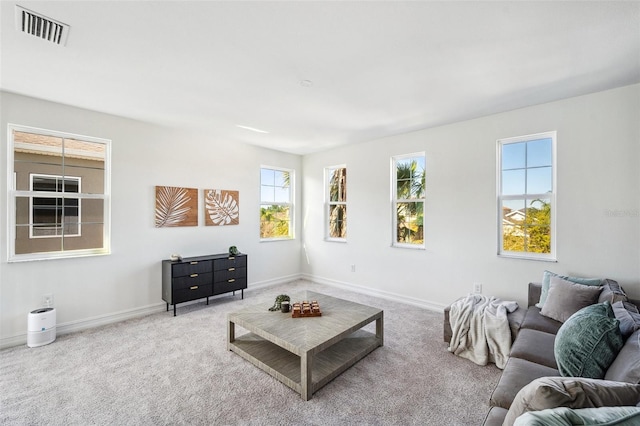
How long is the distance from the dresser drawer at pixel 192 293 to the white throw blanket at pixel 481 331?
10.5 ft

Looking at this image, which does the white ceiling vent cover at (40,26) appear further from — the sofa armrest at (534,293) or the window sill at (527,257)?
the window sill at (527,257)

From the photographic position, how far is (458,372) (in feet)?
7.93

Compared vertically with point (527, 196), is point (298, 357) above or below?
below

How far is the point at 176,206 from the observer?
4133 mm

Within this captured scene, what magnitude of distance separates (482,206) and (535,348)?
6.62ft

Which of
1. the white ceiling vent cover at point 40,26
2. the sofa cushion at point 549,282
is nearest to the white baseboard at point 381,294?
the sofa cushion at point 549,282

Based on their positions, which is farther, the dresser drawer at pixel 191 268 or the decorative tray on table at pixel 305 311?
the dresser drawer at pixel 191 268

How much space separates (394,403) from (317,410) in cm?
56

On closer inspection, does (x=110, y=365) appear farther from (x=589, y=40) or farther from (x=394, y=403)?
A: (x=589, y=40)

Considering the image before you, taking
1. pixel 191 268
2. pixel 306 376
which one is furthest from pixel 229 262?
pixel 306 376

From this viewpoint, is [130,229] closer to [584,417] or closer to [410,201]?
[410,201]

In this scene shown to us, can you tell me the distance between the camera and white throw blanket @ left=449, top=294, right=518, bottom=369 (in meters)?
2.49

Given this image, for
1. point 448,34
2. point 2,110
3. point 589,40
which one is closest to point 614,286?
point 589,40

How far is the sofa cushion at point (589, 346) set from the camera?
144cm
